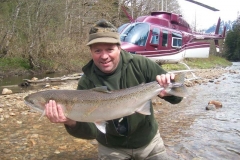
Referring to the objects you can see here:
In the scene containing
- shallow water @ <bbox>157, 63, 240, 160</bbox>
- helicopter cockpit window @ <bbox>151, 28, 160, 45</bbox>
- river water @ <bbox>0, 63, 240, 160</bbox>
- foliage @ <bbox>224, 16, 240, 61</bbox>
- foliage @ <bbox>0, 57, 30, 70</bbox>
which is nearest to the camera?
river water @ <bbox>0, 63, 240, 160</bbox>

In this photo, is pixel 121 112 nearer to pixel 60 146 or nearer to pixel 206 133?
pixel 60 146

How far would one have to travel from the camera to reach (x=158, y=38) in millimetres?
13352

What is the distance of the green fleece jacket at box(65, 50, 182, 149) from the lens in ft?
9.99

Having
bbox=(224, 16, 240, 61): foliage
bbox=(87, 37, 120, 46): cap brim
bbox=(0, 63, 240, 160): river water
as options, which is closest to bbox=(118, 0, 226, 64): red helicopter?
bbox=(0, 63, 240, 160): river water

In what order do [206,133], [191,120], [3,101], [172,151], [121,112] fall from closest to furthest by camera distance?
[121,112] < [172,151] < [206,133] < [191,120] < [3,101]

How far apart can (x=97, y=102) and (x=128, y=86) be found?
54cm

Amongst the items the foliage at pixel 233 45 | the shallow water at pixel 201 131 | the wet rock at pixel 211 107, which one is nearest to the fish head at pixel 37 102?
the shallow water at pixel 201 131

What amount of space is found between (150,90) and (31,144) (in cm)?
262

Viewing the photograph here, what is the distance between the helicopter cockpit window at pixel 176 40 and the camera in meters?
14.7

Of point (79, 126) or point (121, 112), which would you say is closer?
point (121, 112)

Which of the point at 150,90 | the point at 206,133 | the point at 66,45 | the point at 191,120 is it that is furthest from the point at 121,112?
the point at 66,45

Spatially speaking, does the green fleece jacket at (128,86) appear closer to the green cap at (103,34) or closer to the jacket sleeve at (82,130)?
the jacket sleeve at (82,130)

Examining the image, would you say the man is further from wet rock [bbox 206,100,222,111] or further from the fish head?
wet rock [bbox 206,100,222,111]

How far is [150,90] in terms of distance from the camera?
2.79 metres
